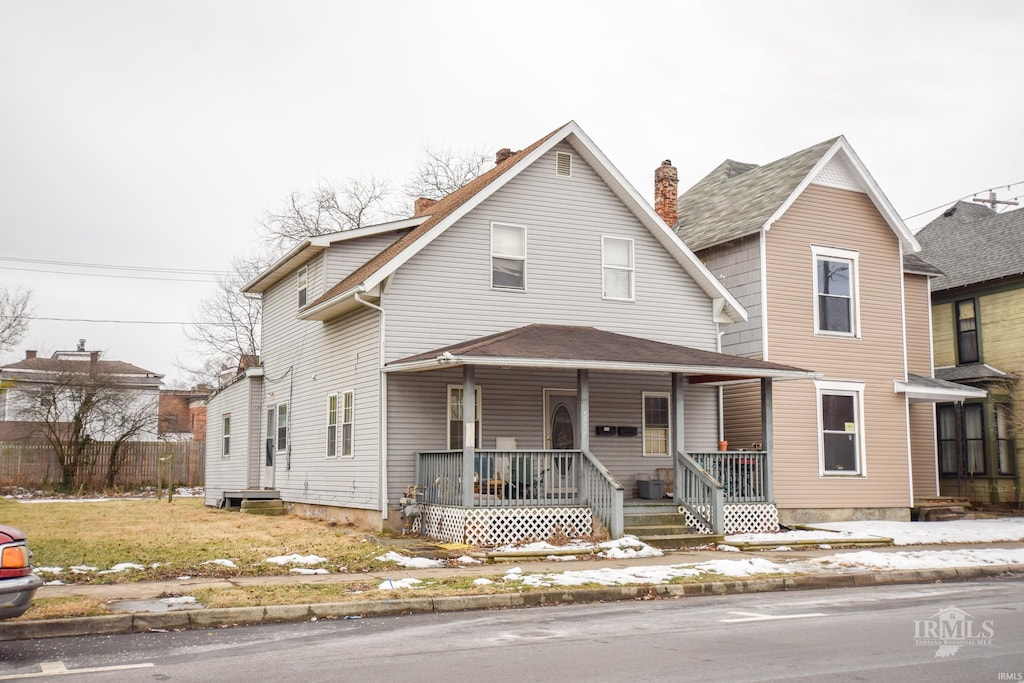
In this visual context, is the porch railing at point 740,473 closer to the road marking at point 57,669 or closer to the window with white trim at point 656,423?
the window with white trim at point 656,423

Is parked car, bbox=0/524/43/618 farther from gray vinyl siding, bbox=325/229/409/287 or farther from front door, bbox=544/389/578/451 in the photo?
gray vinyl siding, bbox=325/229/409/287

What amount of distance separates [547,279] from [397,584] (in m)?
9.76

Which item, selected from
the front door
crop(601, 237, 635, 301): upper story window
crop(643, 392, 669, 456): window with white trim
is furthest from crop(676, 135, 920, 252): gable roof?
the front door

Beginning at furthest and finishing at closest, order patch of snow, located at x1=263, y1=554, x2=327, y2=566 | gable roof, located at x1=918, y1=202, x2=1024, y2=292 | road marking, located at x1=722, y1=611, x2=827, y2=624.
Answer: gable roof, located at x1=918, y1=202, x2=1024, y2=292, patch of snow, located at x1=263, y1=554, x2=327, y2=566, road marking, located at x1=722, y1=611, x2=827, y2=624

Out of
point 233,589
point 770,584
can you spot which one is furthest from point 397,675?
point 770,584

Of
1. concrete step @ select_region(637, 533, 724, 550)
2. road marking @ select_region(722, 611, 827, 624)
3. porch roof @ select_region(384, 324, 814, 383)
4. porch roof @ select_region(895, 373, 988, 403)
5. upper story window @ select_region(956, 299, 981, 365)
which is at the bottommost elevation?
road marking @ select_region(722, 611, 827, 624)

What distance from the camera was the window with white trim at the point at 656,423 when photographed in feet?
70.9

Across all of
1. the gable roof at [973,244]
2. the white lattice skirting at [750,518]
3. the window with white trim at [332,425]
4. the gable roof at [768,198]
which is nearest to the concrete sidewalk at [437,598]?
the white lattice skirting at [750,518]

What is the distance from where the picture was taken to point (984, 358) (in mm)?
27469

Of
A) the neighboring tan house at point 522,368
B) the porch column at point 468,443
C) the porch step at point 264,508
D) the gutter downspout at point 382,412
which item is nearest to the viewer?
the porch column at point 468,443

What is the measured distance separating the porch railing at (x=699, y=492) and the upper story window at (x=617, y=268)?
408 centimetres

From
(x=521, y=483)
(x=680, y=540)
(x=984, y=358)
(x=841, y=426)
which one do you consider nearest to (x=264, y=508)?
(x=521, y=483)

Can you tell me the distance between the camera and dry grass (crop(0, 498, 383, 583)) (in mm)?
13625

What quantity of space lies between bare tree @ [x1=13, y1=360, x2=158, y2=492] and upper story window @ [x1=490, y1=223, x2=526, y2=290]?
69.1 ft
